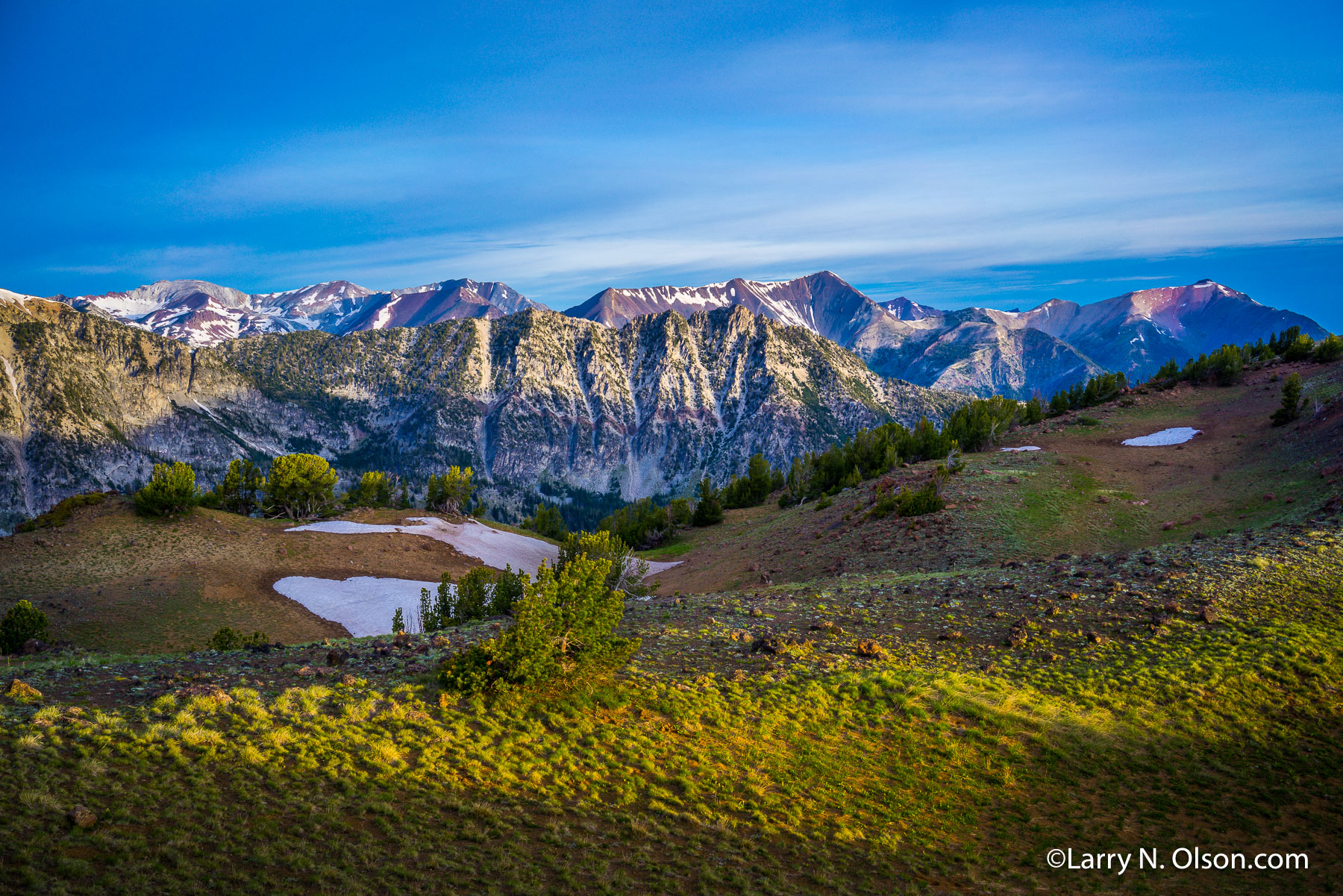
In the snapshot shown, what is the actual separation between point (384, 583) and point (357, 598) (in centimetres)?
413

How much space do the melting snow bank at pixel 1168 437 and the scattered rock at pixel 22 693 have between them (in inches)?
2547

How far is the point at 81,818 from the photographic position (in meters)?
8.96

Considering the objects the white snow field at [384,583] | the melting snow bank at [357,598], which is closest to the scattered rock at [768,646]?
the white snow field at [384,583]

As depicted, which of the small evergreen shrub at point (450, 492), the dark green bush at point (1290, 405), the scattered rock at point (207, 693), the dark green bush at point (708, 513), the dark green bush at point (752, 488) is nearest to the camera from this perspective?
the scattered rock at point (207, 693)

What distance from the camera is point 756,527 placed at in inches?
2272

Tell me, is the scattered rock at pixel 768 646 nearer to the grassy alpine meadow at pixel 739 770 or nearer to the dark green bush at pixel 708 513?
the grassy alpine meadow at pixel 739 770

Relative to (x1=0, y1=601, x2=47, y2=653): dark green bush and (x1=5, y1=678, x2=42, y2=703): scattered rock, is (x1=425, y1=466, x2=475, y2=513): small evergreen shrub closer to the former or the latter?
(x1=0, y1=601, x2=47, y2=653): dark green bush

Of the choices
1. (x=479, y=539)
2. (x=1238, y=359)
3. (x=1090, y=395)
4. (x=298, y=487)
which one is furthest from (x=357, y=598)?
(x=1238, y=359)

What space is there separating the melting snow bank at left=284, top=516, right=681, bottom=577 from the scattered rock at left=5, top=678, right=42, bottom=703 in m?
41.2

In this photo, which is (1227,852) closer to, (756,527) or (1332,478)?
(1332,478)

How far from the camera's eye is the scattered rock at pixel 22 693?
12734mm

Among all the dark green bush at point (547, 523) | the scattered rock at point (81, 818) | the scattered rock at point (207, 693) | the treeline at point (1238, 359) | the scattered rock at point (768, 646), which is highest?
the treeline at point (1238, 359)

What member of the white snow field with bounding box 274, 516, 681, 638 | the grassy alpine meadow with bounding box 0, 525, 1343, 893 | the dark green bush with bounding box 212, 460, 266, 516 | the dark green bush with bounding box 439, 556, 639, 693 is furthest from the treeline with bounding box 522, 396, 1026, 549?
the dark green bush with bounding box 439, 556, 639, 693

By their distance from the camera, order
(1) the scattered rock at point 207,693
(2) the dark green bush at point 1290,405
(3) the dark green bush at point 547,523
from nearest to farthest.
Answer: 1. (1) the scattered rock at point 207,693
2. (2) the dark green bush at point 1290,405
3. (3) the dark green bush at point 547,523
